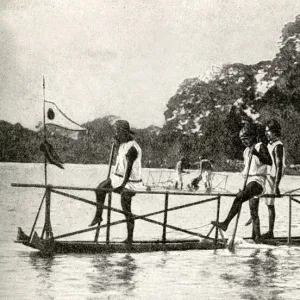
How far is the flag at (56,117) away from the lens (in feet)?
24.4

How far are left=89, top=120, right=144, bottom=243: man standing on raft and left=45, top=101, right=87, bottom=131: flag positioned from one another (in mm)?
492

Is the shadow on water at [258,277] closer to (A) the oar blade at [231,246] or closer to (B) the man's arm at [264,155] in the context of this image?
(A) the oar blade at [231,246]

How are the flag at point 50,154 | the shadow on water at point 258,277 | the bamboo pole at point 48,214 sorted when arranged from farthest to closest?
the flag at point 50,154, the bamboo pole at point 48,214, the shadow on water at point 258,277

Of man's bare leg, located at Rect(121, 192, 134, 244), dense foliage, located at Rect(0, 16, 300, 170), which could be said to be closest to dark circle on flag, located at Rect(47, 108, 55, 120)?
dense foliage, located at Rect(0, 16, 300, 170)

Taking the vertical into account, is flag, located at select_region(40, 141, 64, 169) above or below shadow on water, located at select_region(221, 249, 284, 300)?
above

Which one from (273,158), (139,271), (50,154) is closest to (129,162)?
(50,154)

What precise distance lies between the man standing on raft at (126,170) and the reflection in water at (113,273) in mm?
521

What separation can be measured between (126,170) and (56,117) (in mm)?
926

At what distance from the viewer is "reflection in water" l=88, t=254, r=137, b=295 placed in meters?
5.80

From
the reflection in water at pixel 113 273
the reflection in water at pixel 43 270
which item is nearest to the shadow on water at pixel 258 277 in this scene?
the reflection in water at pixel 113 273

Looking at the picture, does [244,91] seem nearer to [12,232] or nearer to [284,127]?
[284,127]

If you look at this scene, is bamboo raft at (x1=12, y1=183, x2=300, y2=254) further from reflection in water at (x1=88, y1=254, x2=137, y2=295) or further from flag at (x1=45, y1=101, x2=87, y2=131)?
flag at (x1=45, y1=101, x2=87, y2=131)

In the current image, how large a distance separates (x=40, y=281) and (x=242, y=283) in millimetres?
1697

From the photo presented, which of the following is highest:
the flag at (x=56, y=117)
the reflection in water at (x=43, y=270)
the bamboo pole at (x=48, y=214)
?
the flag at (x=56, y=117)
